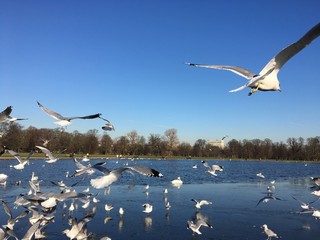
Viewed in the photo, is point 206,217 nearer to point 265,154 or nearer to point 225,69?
point 225,69

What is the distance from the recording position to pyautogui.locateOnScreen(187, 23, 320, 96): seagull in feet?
16.4

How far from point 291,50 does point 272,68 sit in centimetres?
40

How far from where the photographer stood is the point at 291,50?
17.1 ft

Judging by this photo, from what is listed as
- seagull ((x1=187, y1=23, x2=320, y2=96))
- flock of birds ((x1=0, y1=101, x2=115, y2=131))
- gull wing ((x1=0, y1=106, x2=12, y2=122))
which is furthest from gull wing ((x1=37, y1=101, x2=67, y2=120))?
seagull ((x1=187, y1=23, x2=320, y2=96))

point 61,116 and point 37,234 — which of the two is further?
point 37,234

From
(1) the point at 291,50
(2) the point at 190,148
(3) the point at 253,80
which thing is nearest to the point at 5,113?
(3) the point at 253,80

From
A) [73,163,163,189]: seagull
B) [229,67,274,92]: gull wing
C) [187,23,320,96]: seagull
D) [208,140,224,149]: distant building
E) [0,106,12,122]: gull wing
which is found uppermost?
[208,140,224,149]: distant building

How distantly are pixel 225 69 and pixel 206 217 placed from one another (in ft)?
34.0

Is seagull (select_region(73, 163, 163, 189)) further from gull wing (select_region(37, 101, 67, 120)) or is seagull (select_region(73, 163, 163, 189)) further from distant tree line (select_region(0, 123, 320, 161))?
distant tree line (select_region(0, 123, 320, 161))

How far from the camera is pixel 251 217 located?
50.4ft

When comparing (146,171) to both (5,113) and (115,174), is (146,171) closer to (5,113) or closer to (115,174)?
(115,174)

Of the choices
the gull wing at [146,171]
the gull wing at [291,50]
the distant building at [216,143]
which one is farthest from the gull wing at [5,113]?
the distant building at [216,143]

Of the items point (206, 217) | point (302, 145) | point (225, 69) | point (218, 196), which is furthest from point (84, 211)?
point (302, 145)

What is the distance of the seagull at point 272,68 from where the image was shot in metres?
4.99
